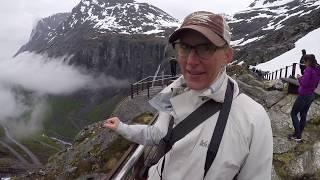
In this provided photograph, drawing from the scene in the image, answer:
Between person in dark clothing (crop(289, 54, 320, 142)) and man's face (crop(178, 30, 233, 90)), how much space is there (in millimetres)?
9247

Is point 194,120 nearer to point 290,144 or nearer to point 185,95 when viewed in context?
point 185,95

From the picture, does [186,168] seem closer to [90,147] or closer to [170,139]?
[170,139]

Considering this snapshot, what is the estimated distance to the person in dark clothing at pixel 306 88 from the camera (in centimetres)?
1192

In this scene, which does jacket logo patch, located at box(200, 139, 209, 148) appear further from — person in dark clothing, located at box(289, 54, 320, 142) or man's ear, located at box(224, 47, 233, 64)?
person in dark clothing, located at box(289, 54, 320, 142)

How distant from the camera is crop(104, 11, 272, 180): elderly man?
3.10 metres

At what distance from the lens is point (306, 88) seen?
12.2 metres

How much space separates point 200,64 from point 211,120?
0.46m

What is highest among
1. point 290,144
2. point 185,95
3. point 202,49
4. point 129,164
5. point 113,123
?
point 202,49

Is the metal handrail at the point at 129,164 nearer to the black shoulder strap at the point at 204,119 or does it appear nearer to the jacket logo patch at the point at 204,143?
the black shoulder strap at the point at 204,119

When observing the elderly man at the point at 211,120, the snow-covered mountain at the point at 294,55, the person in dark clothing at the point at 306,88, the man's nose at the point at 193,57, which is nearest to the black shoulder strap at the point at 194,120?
the elderly man at the point at 211,120

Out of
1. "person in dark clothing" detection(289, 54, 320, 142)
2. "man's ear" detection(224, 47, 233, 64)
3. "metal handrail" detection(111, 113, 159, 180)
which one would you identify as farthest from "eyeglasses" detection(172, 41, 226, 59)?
"person in dark clothing" detection(289, 54, 320, 142)

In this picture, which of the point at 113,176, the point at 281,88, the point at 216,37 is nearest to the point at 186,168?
the point at 216,37

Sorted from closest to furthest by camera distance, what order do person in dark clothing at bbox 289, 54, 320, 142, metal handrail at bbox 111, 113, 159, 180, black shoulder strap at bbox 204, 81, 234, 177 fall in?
black shoulder strap at bbox 204, 81, 234, 177 → metal handrail at bbox 111, 113, 159, 180 → person in dark clothing at bbox 289, 54, 320, 142

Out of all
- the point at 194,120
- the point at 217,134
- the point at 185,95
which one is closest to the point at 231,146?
the point at 217,134
